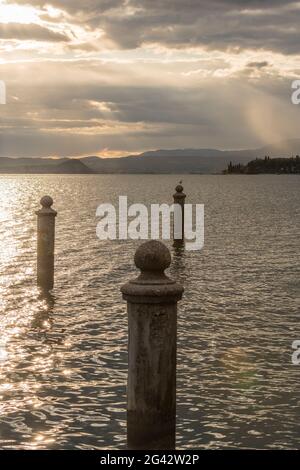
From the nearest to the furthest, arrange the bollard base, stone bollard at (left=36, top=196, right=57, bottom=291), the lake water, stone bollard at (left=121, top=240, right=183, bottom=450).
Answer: stone bollard at (left=121, top=240, right=183, bottom=450) < the bollard base < the lake water < stone bollard at (left=36, top=196, right=57, bottom=291)

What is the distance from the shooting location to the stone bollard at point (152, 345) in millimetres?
6793

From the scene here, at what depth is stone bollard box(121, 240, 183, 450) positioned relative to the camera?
267 inches

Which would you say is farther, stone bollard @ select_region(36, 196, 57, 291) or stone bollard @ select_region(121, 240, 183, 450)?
stone bollard @ select_region(36, 196, 57, 291)

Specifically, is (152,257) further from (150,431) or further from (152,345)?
(150,431)

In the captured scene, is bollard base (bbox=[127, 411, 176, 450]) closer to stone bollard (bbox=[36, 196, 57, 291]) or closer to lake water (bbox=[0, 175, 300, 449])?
lake water (bbox=[0, 175, 300, 449])

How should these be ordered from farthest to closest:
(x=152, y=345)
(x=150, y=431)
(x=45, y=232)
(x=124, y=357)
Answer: (x=45, y=232), (x=124, y=357), (x=150, y=431), (x=152, y=345)

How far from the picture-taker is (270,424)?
914 cm

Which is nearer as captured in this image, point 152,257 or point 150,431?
point 152,257

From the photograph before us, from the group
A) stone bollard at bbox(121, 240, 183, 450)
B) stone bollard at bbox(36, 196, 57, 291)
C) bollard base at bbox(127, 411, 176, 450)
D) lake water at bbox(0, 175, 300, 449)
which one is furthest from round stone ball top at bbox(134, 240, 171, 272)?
stone bollard at bbox(36, 196, 57, 291)

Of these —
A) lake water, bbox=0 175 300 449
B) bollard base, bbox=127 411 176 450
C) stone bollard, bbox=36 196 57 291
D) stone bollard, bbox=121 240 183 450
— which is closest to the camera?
stone bollard, bbox=121 240 183 450

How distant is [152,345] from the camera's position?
6.88 m

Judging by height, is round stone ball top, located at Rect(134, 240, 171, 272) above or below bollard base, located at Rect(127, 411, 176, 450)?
above

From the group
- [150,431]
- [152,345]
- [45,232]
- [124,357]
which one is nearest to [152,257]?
[152,345]
